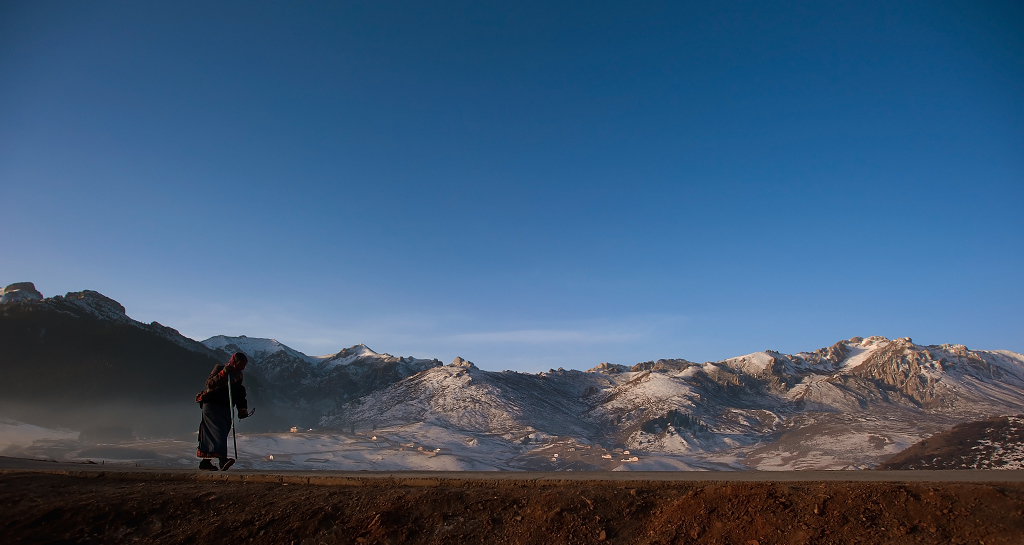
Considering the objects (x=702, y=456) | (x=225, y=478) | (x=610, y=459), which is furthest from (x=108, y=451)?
(x=702, y=456)

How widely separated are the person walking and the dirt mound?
13019cm

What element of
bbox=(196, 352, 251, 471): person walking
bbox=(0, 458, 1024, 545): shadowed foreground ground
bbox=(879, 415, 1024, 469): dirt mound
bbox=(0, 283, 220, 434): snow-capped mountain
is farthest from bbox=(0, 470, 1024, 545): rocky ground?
bbox=(0, 283, 220, 434): snow-capped mountain

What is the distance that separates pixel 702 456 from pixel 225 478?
645 feet

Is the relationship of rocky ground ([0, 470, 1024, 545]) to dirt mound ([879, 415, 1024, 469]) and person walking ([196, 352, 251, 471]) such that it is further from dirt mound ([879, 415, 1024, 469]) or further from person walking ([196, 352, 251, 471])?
dirt mound ([879, 415, 1024, 469])

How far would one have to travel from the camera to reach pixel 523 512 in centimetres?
700

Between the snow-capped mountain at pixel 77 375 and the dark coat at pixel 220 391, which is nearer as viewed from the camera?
the dark coat at pixel 220 391

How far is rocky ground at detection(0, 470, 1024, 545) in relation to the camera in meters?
5.88

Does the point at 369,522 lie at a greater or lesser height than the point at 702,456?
greater

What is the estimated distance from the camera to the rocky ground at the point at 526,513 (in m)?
5.88

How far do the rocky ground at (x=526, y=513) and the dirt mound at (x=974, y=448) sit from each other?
128 meters

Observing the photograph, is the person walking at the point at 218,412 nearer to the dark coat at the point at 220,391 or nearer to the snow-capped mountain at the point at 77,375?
the dark coat at the point at 220,391

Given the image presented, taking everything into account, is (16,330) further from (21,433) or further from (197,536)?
(197,536)

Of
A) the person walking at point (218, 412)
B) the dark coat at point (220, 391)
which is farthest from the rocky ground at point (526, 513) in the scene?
the dark coat at point (220, 391)

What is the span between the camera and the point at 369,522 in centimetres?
703
